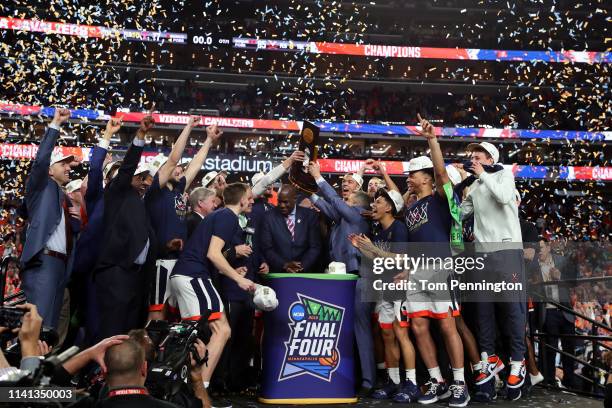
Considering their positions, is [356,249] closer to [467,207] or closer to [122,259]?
[467,207]

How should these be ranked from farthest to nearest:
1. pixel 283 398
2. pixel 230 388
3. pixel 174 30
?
pixel 174 30, pixel 230 388, pixel 283 398

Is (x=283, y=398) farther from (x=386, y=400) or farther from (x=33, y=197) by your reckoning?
(x=33, y=197)

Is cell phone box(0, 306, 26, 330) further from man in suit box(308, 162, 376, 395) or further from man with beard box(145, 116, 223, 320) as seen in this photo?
man in suit box(308, 162, 376, 395)

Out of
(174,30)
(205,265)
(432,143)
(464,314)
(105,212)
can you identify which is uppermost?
(174,30)

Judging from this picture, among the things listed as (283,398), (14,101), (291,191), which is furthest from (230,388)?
(14,101)

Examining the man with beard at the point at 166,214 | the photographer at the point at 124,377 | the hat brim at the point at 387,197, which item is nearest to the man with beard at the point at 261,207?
the man with beard at the point at 166,214

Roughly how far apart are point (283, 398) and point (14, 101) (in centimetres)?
2326

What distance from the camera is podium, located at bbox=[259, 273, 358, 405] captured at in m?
5.24

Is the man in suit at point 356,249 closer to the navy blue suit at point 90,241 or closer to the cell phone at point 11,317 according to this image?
the navy blue suit at point 90,241

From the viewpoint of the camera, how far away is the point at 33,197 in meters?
4.88

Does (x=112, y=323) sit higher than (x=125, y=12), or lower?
lower

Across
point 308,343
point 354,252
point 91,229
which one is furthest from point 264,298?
point 91,229

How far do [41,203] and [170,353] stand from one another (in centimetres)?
190

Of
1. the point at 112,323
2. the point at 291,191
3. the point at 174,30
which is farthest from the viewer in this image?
the point at 174,30
